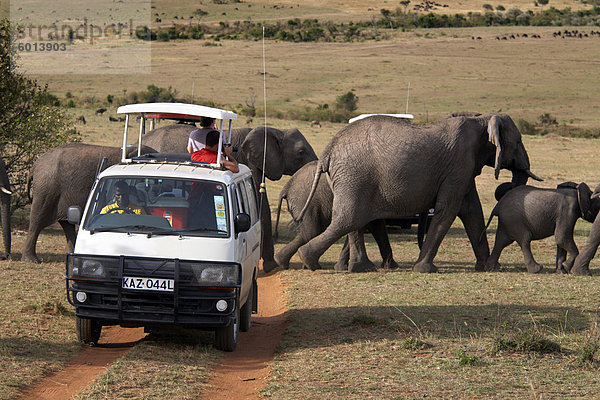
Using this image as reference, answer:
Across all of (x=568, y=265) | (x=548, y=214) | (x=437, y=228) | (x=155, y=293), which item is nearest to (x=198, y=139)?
(x=155, y=293)

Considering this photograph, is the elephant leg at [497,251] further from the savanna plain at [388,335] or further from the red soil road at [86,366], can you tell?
the red soil road at [86,366]

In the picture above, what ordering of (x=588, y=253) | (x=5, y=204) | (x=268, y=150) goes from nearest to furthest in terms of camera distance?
(x=5, y=204) < (x=588, y=253) < (x=268, y=150)

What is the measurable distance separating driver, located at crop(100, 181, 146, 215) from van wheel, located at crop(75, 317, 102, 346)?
1161 mm

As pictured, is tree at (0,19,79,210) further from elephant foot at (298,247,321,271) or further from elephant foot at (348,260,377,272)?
elephant foot at (348,260,377,272)

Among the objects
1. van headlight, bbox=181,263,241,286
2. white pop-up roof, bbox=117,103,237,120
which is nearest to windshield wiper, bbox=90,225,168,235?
van headlight, bbox=181,263,241,286

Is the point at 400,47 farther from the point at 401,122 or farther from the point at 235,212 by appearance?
the point at 235,212

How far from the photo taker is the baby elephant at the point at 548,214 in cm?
1595

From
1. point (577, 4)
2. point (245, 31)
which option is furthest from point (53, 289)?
point (577, 4)

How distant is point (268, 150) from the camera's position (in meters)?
19.3

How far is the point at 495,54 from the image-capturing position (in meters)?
84.6

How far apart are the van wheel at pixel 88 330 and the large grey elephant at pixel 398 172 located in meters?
6.21

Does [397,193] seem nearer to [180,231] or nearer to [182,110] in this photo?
[182,110]

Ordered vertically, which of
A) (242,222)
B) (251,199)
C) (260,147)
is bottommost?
(260,147)

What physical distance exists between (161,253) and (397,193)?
6758 millimetres
